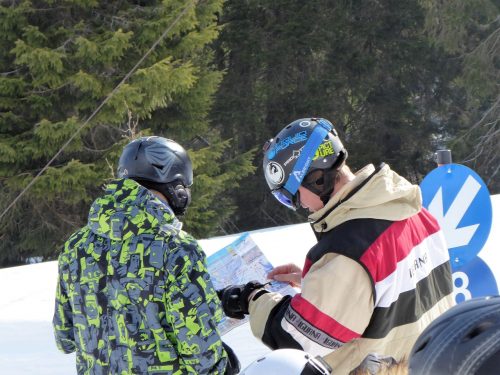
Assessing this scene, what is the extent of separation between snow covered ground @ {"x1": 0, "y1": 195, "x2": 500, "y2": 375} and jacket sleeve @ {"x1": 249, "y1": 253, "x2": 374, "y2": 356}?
3497mm

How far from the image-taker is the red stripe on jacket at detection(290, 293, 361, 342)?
2.58 m

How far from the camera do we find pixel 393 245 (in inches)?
105

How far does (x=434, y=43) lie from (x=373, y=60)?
267 centimetres

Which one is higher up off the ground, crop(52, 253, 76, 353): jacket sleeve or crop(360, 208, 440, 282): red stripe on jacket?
crop(360, 208, 440, 282): red stripe on jacket

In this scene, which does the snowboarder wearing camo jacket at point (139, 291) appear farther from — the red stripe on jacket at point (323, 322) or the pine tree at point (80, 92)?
the pine tree at point (80, 92)

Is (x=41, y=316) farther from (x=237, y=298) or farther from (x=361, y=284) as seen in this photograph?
(x=361, y=284)

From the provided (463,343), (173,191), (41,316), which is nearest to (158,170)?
(173,191)

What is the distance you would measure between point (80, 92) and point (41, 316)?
7.97 metres

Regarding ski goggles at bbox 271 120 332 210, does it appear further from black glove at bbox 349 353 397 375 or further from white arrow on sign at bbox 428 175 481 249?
white arrow on sign at bbox 428 175 481 249

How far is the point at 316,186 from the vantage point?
284cm

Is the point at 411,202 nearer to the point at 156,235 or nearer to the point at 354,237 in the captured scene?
the point at 354,237

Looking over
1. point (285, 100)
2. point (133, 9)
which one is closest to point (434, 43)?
point (285, 100)

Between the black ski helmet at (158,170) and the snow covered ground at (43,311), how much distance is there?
3243 mm

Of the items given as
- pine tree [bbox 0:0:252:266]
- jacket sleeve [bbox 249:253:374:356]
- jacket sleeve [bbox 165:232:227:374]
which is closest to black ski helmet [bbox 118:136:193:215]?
jacket sleeve [bbox 165:232:227:374]
